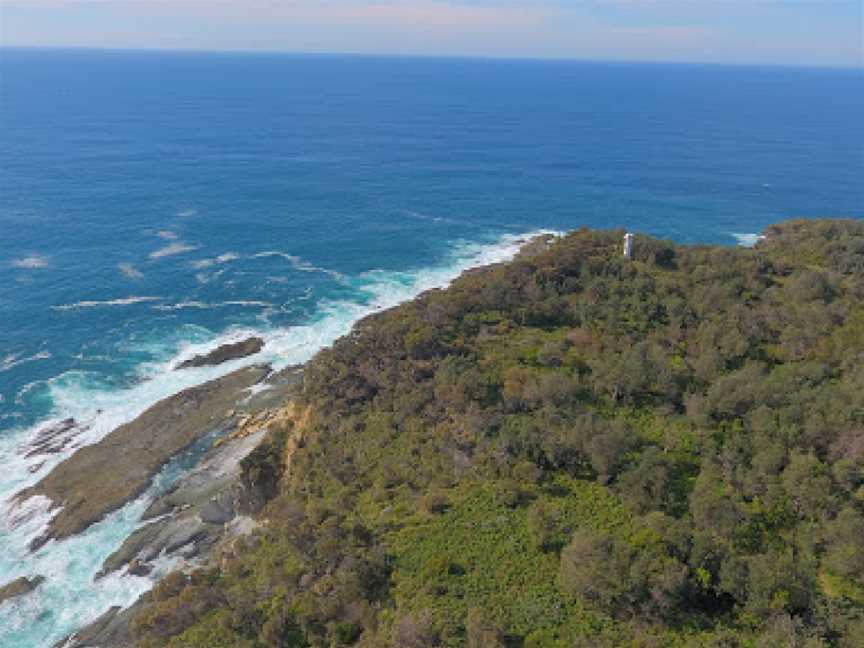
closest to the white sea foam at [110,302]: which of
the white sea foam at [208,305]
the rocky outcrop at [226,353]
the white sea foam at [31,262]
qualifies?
the white sea foam at [208,305]

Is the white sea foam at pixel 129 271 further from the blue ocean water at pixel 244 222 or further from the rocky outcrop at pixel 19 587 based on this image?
the rocky outcrop at pixel 19 587

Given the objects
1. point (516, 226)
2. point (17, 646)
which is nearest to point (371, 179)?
point (516, 226)

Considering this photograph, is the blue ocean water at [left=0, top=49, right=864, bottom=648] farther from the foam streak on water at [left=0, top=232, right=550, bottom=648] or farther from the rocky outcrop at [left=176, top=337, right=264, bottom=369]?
the rocky outcrop at [left=176, top=337, right=264, bottom=369]

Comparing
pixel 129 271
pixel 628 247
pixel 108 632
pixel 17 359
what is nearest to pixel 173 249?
pixel 129 271

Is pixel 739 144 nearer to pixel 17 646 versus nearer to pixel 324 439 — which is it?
pixel 324 439

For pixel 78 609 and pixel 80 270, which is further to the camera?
pixel 80 270

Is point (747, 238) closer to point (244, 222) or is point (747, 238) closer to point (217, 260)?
point (244, 222)
